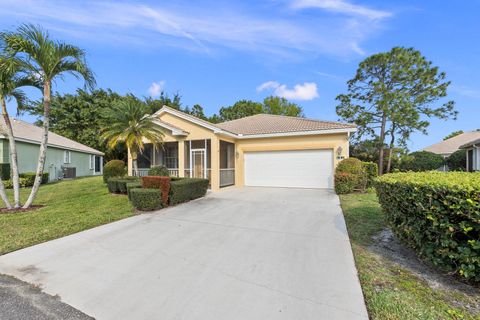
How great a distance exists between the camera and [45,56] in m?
7.52

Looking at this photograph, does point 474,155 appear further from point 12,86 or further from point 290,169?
point 12,86

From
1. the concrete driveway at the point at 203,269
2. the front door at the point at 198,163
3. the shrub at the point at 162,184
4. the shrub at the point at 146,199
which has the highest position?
the front door at the point at 198,163

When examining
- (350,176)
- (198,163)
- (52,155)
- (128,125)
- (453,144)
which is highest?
(453,144)

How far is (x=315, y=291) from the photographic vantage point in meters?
3.13

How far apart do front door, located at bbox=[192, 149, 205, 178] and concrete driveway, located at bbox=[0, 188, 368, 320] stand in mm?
7187

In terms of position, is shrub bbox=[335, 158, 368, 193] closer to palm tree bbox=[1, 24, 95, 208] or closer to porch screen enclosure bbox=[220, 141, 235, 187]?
porch screen enclosure bbox=[220, 141, 235, 187]

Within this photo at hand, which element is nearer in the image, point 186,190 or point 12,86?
point 12,86

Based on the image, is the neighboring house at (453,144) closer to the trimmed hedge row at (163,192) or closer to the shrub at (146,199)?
the trimmed hedge row at (163,192)

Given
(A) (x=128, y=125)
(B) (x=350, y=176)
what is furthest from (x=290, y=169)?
(A) (x=128, y=125)

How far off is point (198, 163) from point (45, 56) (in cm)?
831

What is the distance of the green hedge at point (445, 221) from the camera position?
2852 millimetres

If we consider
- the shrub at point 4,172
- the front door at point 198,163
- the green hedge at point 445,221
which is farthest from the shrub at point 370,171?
the shrub at point 4,172

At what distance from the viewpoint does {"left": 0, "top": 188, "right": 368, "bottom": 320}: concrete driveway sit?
9.22 feet

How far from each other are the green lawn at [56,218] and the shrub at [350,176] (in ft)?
30.0
